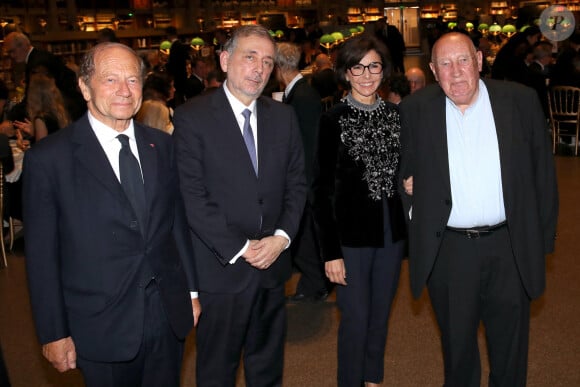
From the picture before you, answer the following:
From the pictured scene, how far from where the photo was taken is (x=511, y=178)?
2.54 m

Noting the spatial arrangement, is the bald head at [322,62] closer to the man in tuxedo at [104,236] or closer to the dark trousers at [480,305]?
the dark trousers at [480,305]

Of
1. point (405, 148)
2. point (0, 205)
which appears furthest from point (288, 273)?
point (0, 205)

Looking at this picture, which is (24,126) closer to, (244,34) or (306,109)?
(306,109)

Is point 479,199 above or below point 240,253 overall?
above

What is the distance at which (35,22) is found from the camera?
1992 cm

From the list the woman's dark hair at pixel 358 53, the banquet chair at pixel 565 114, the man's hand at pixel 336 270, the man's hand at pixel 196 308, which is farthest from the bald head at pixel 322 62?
the man's hand at pixel 196 308

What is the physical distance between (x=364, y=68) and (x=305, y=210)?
204 centimetres

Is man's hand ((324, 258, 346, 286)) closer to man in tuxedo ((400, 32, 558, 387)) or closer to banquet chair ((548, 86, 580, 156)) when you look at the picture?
man in tuxedo ((400, 32, 558, 387))

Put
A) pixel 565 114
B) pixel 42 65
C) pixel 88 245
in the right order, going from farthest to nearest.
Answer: pixel 565 114 < pixel 42 65 < pixel 88 245

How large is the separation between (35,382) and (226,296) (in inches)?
66.9

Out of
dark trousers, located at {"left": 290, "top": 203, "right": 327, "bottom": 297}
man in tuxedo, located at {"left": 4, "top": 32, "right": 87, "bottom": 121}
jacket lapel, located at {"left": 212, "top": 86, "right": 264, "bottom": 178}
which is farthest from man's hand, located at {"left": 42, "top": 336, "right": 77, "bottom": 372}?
man in tuxedo, located at {"left": 4, "top": 32, "right": 87, "bottom": 121}

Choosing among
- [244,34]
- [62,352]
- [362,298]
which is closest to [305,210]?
[362,298]

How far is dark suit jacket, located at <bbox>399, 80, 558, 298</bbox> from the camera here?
8.39 ft

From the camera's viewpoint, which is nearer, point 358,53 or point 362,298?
point 358,53
